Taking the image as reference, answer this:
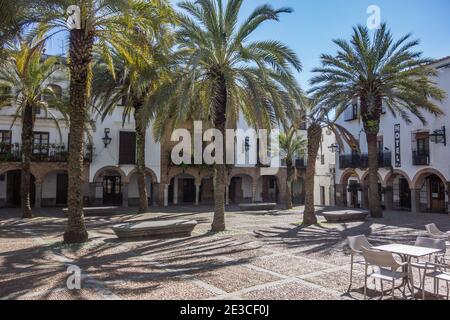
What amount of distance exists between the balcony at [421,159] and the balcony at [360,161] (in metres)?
2.06

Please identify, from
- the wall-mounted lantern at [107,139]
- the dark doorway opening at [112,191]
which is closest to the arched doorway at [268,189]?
the dark doorway opening at [112,191]

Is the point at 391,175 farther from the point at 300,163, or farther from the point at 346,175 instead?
the point at 300,163

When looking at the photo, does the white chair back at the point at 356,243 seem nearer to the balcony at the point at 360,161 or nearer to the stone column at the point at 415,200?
the stone column at the point at 415,200

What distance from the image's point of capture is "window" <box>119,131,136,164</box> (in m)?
27.0

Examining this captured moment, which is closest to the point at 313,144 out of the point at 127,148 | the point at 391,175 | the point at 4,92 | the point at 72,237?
the point at 72,237

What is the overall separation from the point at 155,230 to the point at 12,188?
1920 cm

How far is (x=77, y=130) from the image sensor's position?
10.8 m

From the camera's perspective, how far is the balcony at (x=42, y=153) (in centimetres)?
2325

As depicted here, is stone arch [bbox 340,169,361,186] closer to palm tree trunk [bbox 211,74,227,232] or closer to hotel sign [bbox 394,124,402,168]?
hotel sign [bbox 394,124,402,168]

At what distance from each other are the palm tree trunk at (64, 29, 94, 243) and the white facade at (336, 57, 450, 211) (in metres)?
19.1

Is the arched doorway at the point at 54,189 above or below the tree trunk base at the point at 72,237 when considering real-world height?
above

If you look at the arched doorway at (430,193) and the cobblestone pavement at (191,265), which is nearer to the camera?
the cobblestone pavement at (191,265)

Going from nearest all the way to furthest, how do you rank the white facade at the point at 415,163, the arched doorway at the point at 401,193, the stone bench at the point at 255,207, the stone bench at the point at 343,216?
the stone bench at the point at 343,216
the white facade at the point at 415,163
the stone bench at the point at 255,207
the arched doorway at the point at 401,193
